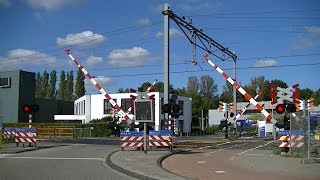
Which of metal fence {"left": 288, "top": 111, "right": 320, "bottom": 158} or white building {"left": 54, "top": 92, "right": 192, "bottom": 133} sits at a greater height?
white building {"left": 54, "top": 92, "right": 192, "bottom": 133}

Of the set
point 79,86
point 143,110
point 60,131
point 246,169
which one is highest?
point 79,86

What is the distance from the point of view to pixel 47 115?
81875mm

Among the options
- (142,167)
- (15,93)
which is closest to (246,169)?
(142,167)

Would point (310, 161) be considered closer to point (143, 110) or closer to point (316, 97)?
point (143, 110)

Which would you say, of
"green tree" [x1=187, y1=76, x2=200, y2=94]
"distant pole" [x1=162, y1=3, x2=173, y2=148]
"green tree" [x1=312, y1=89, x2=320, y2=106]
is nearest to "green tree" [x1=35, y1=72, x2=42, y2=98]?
"green tree" [x1=187, y1=76, x2=200, y2=94]

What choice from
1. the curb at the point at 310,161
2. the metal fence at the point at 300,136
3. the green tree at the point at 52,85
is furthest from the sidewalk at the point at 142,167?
the green tree at the point at 52,85

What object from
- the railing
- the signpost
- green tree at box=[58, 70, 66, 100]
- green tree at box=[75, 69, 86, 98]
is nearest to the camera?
the signpost

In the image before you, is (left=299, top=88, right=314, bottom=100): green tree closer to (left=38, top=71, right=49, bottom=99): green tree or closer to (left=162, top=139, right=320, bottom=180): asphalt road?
(left=38, top=71, right=49, bottom=99): green tree

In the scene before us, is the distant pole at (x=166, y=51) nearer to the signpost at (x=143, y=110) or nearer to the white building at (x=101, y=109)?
the signpost at (x=143, y=110)

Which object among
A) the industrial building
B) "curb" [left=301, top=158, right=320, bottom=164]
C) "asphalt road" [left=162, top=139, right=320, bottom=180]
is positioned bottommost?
"asphalt road" [left=162, top=139, right=320, bottom=180]

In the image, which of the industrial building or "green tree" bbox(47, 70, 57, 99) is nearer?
the industrial building

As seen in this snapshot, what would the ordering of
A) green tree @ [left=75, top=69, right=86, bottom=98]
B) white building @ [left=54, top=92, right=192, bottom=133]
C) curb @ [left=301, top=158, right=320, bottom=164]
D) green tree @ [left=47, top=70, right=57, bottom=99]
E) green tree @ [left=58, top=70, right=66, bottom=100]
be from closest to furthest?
curb @ [left=301, top=158, right=320, bottom=164]
white building @ [left=54, top=92, right=192, bottom=133]
green tree @ [left=75, top=69, right=86, bottom=98]
green tree @ [left=47, top=70, right=57, bottom=99]
green tree @ [left=58, top=70, right=66, bottom=100]

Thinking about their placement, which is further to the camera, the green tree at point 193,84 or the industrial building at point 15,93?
the green tree at point 193,84

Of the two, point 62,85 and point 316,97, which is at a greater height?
point 62,85
